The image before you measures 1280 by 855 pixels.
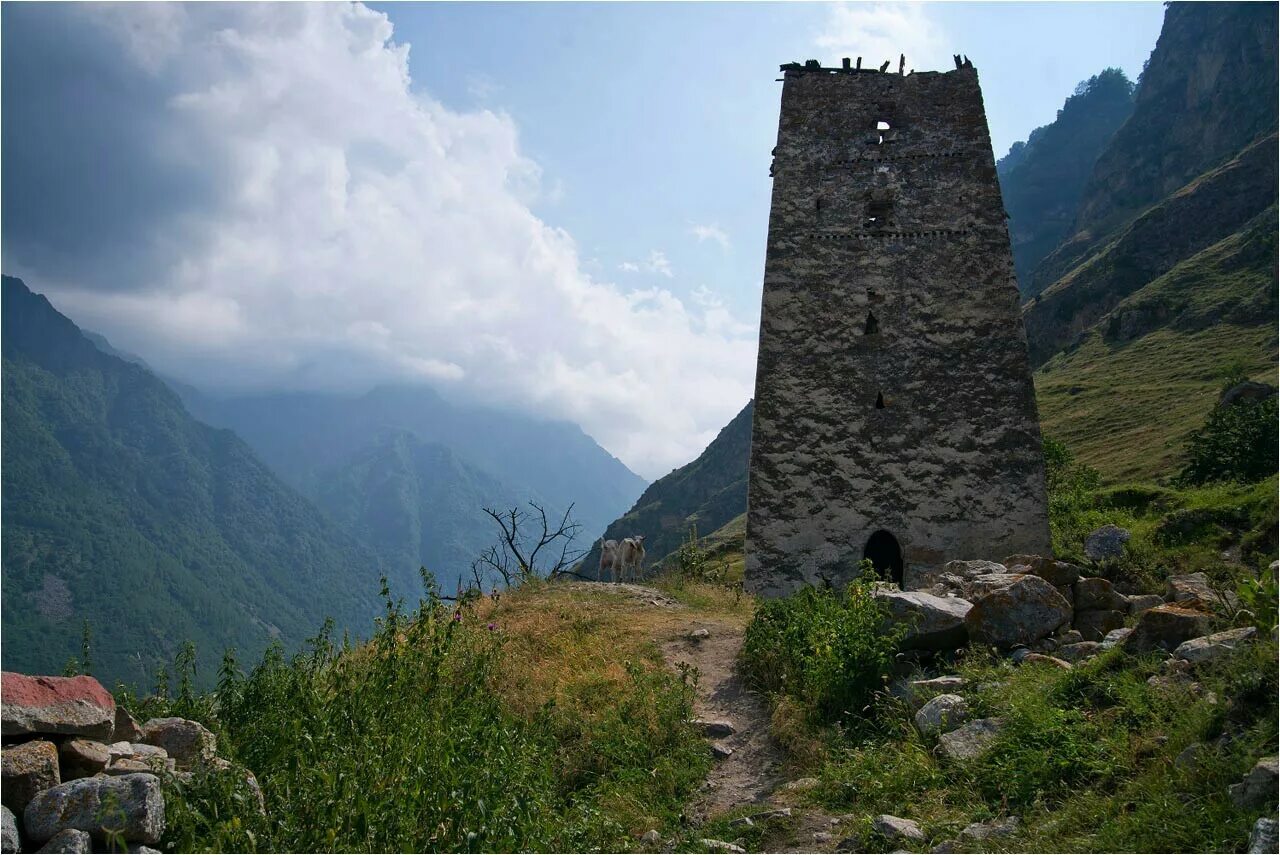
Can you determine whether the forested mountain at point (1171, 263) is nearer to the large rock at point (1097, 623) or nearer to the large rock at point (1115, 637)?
the large rock at point (1097, 623)

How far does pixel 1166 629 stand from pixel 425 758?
18.5 feet

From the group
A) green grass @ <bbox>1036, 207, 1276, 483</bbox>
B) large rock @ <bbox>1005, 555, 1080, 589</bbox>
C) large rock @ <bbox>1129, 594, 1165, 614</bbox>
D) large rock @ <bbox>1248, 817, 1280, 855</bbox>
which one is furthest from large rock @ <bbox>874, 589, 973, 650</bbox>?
green grass @ <bbox>1036, 207, 1276, 483</bbox>

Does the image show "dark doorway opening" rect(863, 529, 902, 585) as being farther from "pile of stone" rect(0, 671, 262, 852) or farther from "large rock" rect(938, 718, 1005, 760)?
"pile of stone" rect(0, 671, 262, 852)

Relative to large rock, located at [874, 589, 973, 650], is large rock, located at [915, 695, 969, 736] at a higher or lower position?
lower

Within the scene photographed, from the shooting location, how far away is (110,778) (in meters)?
4.72

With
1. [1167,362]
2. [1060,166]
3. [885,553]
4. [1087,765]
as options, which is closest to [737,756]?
[1087,765]

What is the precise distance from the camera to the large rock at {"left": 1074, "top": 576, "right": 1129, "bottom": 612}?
29.2 feet

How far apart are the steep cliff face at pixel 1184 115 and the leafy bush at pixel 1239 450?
10355cm

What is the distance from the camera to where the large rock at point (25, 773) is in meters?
4.68

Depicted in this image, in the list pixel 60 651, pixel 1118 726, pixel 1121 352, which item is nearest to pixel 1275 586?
pixel 1118 726

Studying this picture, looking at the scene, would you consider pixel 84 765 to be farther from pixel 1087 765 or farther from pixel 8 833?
pixel 1087 765

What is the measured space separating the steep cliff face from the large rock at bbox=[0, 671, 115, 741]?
123332 millimetres

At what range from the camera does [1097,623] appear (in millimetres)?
8695

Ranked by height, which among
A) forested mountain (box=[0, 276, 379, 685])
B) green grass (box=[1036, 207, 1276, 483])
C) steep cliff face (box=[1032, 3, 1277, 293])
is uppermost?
steep cliff face (box=[1032, 3, 1277, 293])
